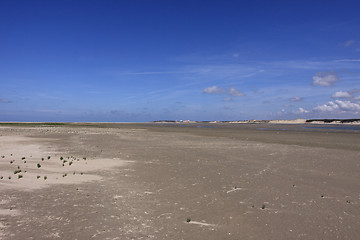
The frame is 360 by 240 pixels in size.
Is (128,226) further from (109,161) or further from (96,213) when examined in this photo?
(109,161)

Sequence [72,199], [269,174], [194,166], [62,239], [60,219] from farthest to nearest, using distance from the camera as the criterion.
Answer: [194,166] < [269,174] < [72,199] < [60,219] < [62,239]

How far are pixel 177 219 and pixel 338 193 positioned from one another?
8251mm

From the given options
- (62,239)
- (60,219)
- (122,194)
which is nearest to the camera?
(62,239)

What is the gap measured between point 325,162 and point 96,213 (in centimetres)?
1862

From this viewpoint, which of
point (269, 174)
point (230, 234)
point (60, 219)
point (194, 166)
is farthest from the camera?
point (194, 166)

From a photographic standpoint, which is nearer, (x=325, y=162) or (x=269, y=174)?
(x=269, y=174)

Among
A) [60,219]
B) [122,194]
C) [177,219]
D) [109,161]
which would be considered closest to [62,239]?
[60,219]

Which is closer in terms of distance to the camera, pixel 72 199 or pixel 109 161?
pixel 72 199

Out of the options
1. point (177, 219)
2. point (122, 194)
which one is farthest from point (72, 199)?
point (177, 219)

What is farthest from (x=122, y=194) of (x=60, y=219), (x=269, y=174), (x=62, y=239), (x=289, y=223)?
(x=269, y=174)

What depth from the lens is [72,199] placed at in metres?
11.2

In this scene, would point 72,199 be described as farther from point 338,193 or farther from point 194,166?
point 338,193

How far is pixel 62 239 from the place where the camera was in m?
7.48

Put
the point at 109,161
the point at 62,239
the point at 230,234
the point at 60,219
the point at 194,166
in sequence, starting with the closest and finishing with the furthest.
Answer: the point at 62,239 → the point at 230,234 → the point at 60,219 → the point at 194,166 → the point at 109,161
